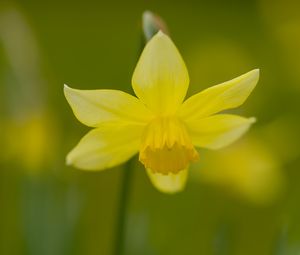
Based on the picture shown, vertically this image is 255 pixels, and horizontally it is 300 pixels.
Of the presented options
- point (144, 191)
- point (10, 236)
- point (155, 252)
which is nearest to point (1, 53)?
point (144, 191)

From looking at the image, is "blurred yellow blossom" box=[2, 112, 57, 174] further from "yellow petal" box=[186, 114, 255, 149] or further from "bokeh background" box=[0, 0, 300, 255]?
"yellow petal" box=[186, 114, 255, 149]

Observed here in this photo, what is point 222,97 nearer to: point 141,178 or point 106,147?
point 106,147

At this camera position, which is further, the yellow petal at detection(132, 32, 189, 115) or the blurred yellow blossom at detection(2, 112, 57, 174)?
the blurred yellow blossom at detection(2, 112, 57, 174)

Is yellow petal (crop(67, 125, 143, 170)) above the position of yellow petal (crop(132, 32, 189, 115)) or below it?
below

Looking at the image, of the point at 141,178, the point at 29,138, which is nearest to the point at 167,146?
the point at 29,138

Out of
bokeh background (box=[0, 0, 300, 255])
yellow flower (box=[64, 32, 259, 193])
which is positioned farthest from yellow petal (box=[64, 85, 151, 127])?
bokeh background (box=[0, 0, 300, 255])

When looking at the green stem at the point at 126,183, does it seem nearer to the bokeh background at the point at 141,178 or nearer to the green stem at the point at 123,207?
the green stem at the point at 123,207
